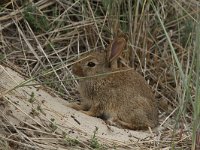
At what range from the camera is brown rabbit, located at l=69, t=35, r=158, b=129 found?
590 centimetres

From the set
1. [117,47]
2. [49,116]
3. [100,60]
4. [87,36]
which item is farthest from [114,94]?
[87,36]

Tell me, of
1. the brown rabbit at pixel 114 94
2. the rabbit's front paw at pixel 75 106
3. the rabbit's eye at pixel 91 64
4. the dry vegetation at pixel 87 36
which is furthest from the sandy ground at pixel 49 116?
the dry vegetation at pixel 87 36

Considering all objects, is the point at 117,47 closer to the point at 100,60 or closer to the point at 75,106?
the point at 100,60

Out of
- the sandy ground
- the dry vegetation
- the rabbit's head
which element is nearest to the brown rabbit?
the rabbit's head

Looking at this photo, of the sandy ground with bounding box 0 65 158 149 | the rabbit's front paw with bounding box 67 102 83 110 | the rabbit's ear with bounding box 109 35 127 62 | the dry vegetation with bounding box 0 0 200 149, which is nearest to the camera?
the sandy ground with bounding box 0 65 158 149

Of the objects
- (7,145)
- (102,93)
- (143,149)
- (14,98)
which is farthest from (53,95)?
(7,145)

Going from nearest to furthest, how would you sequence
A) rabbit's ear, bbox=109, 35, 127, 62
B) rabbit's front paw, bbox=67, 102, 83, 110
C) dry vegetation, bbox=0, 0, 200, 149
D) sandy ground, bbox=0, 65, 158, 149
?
1. sandy ground, bbox=0, 65, 158, 149
2. rabbit's ear, bbox=109, 35, 127, 62
3. rabbit's front paw, bbox=67, 102, 83, 110
4. dry vegetation, bbox=0, 0, 200, 149

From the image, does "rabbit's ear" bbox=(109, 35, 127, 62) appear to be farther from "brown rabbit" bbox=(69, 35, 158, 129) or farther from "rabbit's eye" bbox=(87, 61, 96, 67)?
"rabbit's eye" bbox=(87, 61, 96, 67)

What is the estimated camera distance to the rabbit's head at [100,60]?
5829 mm

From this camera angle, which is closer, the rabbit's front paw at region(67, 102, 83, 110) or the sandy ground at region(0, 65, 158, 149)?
the sandy ground at region(0, 65, 158, 149)

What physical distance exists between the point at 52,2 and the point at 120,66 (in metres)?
1.19

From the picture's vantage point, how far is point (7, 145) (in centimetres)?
442

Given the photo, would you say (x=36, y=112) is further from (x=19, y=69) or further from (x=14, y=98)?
(x=19, y=69)

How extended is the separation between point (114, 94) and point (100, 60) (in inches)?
13.6
